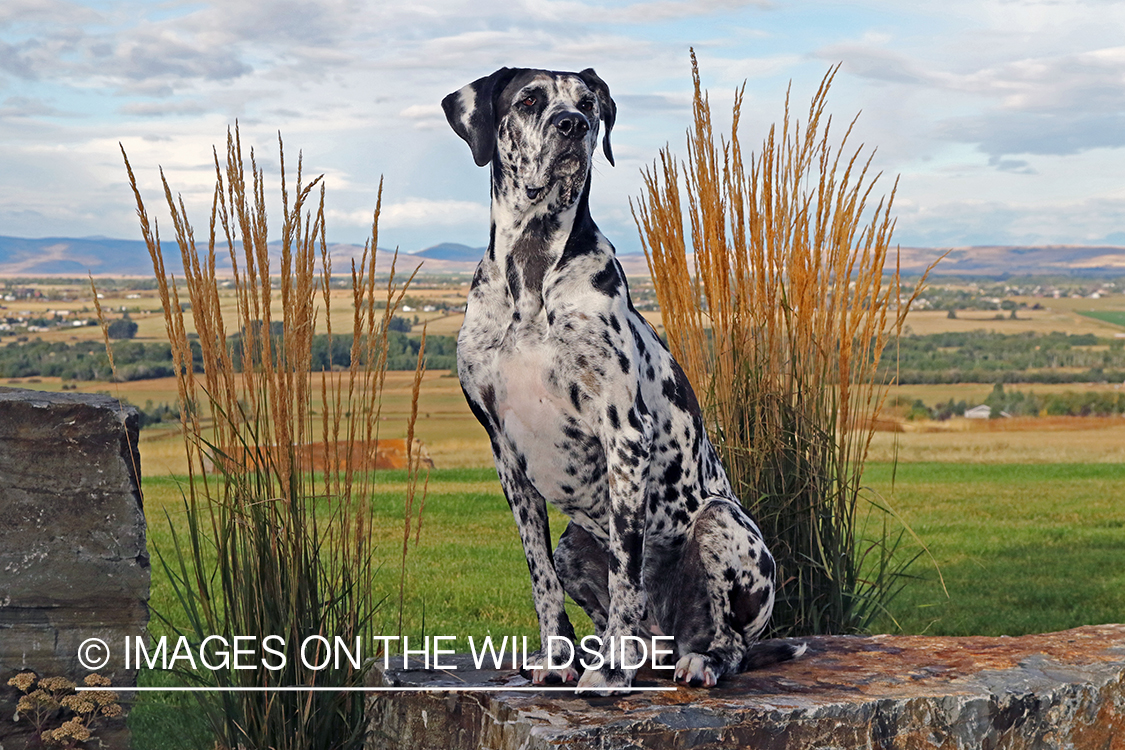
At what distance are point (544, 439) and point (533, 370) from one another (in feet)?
0.67

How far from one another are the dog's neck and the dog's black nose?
159 millimetres

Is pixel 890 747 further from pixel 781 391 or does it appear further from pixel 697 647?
pixel 781 391

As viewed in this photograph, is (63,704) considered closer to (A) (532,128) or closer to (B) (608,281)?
(B) (608,281)

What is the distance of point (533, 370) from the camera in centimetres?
275

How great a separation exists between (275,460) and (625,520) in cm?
121

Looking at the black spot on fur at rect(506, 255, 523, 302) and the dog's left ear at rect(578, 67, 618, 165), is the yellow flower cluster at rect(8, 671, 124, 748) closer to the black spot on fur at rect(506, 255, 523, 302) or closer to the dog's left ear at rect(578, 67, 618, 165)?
the black spot on fur at rect(506, 255, 523, 302)

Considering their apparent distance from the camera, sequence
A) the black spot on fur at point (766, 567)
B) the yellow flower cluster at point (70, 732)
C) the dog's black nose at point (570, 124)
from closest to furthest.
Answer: the dog's black nose at point (570, 124) < the black spot on fur at point (766, 567) < the yellow flower cluster at point (70, 732)

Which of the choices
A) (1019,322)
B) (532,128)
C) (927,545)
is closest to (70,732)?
(532,128)

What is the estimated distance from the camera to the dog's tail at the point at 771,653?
3.43m

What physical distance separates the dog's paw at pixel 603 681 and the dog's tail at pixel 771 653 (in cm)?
74

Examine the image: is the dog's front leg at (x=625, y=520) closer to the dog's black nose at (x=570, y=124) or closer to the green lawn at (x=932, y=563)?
the dog's black nose at (x=570, y=124)

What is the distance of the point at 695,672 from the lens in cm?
301

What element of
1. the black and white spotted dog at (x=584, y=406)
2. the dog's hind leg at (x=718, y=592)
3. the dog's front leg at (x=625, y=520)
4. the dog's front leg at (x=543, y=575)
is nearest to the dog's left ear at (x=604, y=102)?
the black and white spotted dog at (x=584, y=406)

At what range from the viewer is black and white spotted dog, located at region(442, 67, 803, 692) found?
2707mm
